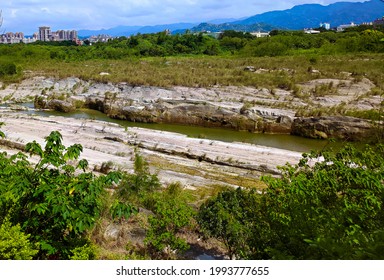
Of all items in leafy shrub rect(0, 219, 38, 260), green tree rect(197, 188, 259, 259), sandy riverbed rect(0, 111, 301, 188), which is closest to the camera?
leafy shrub rect(0, 219, 38, 260)

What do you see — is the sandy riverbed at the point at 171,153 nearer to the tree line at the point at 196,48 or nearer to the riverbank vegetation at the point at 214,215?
the riverbank vegetation at the point at 214,215

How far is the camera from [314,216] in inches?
163

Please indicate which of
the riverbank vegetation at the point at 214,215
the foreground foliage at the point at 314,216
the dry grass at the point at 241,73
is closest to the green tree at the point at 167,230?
the riverbank vegetation at the point at 214,215

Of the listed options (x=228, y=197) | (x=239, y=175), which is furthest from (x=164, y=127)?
(x=228, y=197)

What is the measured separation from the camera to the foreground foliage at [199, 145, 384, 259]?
334cm

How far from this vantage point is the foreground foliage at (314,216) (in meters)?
3.34

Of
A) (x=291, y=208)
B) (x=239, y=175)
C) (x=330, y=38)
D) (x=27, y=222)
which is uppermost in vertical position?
(x=330, y=38)

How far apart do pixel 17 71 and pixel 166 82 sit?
17.7 metres

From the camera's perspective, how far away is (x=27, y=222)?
4496 mm

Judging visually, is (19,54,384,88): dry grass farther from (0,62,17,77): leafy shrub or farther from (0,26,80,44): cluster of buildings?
(0,26,80,44): cluster of buildings

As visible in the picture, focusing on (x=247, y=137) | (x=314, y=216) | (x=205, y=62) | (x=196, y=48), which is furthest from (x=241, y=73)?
(x=196, y=48)

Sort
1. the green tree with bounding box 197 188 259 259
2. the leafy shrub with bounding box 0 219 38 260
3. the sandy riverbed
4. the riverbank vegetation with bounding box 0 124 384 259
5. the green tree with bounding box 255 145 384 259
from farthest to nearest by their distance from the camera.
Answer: the sandy riverbed → the green tree with bounding box 197 188 259 259 → the leafy shrub with bounding box 0 219 38 260 → the riverbank vegetation with bounding box 0 124 384 259 → the green tree with bounding box 255 145 384 259

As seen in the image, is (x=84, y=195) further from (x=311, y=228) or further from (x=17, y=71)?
(x=17, y=71)

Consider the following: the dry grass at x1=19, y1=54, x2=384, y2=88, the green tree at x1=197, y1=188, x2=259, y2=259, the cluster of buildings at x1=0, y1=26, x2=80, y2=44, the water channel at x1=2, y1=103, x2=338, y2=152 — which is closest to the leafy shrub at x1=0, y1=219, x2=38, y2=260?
the green tree at x1=197, y1=188, x2=259, y2=259
